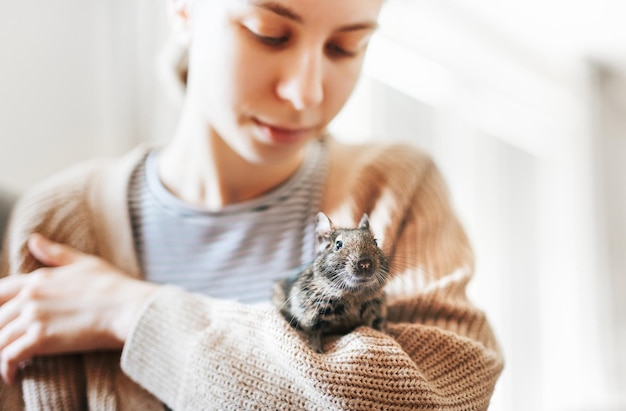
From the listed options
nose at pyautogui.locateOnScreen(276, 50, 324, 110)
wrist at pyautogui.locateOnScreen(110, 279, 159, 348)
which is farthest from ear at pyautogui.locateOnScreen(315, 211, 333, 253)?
wrist at pyautogui.locateOnScreen(110, 279, 159, 348)

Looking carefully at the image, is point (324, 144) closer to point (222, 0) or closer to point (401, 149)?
point (401, 149)

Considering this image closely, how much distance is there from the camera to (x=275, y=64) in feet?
1.63

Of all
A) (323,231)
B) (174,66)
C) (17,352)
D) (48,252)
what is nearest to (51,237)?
(48,252)

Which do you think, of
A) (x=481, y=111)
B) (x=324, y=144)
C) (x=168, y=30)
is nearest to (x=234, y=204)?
(x=324, y=144)

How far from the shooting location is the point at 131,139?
0.85 meters

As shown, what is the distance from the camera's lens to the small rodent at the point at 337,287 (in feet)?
1.26

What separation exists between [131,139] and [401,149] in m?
0.43

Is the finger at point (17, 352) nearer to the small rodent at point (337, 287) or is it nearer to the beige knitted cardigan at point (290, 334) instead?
the beige knitted cardigan at point (290, 334)

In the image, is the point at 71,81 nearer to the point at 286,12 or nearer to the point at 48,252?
the point at 48,252

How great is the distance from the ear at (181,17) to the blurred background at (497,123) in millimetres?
160

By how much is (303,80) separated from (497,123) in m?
0.54

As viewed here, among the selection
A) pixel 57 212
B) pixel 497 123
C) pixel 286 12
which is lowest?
pixel 57 212

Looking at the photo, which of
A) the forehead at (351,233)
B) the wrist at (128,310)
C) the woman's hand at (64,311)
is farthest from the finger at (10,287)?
the forehead at (351,233)

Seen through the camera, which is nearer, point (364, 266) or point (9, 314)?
point (364, 266)
